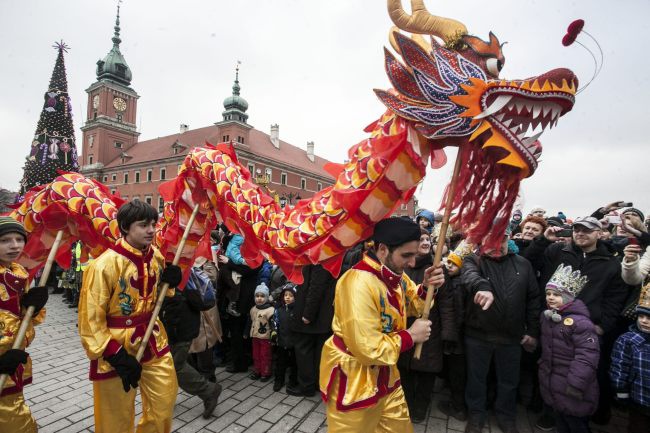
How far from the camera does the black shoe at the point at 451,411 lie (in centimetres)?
387

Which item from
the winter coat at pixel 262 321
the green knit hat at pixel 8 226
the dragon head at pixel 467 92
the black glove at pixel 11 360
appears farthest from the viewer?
the winter coat at pixel 262 321

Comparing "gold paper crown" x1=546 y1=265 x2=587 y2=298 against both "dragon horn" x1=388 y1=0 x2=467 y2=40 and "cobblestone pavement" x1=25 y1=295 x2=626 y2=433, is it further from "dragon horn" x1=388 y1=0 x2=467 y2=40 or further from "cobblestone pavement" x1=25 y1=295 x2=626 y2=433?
"dragon horn" x1=388 y1=0 x2=467 y2=40

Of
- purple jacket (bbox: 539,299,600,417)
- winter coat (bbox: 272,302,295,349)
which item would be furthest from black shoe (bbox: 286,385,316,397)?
purple jacket (bbox: 539,299,600,417)

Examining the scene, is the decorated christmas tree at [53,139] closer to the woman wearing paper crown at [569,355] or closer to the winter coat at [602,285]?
the woman wearing paper crown at [569,355]

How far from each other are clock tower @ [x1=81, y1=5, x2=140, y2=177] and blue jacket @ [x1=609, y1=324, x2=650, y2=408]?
5484 centimetres

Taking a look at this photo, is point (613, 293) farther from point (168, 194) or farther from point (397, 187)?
point (168, 194)

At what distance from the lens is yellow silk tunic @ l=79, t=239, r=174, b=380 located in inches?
95.3

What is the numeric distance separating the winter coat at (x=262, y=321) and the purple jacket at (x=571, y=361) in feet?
10.5

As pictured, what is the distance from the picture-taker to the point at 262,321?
4699mm

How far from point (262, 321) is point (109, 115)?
53.0 m

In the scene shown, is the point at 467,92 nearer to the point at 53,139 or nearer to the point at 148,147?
the point at 53,139

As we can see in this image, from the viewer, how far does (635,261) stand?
3283mm

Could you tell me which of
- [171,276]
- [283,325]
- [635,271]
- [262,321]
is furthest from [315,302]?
[635,271]

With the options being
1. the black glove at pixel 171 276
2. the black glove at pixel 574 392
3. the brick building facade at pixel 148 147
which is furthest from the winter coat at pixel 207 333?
the brick building facade at pixel 148 147
